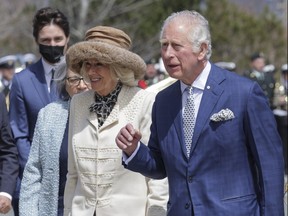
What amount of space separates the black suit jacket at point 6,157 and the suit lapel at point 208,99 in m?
1.72

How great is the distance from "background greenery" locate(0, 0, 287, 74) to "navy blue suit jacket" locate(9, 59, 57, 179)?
29.5 metres

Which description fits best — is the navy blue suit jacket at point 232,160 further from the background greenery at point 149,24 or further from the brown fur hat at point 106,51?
the background greenery at point 149,24

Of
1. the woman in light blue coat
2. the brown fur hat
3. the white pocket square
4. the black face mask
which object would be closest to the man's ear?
the white pocket square

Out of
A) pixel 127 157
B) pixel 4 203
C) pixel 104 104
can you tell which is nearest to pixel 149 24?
pixel 4 203

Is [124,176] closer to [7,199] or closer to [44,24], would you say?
[7,199]

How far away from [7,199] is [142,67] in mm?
1278

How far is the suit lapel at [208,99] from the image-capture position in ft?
15.1

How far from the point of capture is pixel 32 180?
5.68 m

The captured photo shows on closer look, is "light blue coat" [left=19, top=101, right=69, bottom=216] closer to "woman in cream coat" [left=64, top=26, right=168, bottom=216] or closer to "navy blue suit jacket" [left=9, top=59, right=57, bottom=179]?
"woman in cream coat" [left=64, top=26, right=168, bottom=216]

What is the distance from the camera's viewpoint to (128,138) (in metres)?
4.66

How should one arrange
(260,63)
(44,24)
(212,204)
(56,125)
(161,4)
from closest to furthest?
1. (212,204)
2. (56,125)
3. (44,24)
4. (260,63)
5. (161,4)

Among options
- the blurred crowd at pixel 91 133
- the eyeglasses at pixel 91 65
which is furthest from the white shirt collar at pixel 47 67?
the eyeglasses at pixel 91 65

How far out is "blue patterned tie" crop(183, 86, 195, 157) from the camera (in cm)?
468

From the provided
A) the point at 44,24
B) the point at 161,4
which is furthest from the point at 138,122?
the point at 161,4
